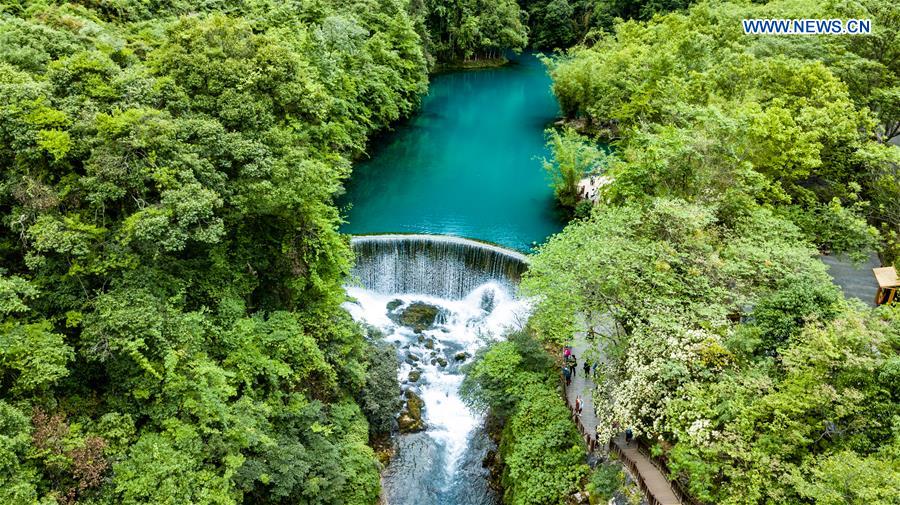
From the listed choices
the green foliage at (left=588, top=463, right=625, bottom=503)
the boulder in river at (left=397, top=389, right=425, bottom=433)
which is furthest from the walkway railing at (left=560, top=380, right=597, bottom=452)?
the boulder in river at (left=397, top=389, right=425, bottom=433)

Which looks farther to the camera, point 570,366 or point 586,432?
point 570,366

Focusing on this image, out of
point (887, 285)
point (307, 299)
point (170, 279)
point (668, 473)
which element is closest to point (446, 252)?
point (307, 299)

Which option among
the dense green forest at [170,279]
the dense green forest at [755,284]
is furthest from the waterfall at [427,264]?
the dense green forest at [170,279]

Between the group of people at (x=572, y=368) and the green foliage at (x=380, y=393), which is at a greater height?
the group of people at (x=572, y=368)

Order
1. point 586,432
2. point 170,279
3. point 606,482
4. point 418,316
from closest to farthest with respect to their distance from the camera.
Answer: point 170,279
point 606,482
point 586,432
point 418,316

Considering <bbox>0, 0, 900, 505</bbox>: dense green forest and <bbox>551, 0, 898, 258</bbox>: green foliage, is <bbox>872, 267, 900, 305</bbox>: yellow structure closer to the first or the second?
<bbox>0, 0, 900, 505</bbox>: dense green forest

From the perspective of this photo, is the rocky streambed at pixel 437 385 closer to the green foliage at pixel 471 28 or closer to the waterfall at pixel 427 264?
the waterfall at pixel 427 264

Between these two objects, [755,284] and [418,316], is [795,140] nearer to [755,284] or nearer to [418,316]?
[755,284]
